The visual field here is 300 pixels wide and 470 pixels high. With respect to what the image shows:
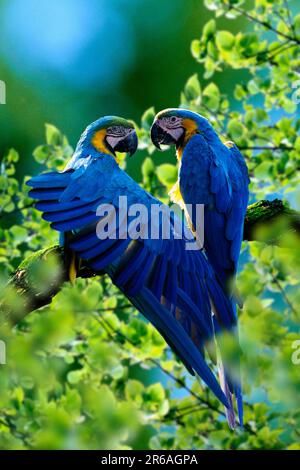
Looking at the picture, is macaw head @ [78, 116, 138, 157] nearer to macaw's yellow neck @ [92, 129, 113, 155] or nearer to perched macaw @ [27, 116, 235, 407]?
macaw's yellow neck @ [92, 129, 113, 155]

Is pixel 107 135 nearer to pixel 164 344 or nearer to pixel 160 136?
pixel 160 136

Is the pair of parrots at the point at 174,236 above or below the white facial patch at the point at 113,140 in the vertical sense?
below

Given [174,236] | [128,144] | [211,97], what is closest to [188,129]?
[128,144]

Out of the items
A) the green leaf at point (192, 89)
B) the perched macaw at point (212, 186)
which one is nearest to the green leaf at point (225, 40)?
the green leaf at point (192, 89)

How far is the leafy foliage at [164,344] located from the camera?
1988mm

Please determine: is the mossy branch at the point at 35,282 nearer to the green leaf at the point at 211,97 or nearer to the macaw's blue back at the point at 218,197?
the macaw's blue back at the point at 218,197

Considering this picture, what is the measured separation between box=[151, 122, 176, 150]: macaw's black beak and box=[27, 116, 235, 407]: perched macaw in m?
0.29

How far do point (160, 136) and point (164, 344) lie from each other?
803 mm

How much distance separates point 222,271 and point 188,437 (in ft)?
3.14

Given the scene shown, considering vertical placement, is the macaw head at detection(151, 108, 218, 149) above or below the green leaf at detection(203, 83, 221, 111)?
below

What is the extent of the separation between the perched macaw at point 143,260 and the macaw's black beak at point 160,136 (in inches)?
11.4

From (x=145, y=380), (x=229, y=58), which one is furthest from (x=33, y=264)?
(x=145, y=380)

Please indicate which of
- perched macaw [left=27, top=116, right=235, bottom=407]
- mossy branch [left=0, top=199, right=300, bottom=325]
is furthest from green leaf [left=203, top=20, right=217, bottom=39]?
mossy branch [left=0, top=199, right=300, bottom=325]

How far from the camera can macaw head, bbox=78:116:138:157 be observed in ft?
5.20
